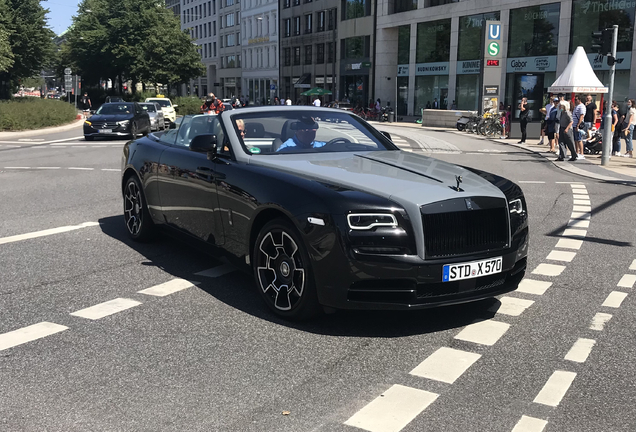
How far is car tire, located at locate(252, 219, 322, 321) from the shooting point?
5.02 metres

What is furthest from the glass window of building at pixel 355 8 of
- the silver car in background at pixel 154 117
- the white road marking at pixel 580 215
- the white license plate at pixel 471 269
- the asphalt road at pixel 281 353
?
the white license plate at pixel 471 269

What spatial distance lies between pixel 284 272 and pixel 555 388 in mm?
2020

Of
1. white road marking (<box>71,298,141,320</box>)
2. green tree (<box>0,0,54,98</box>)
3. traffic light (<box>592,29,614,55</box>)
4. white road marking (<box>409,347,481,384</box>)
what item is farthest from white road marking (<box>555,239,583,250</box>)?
green tree (<box>0,0,54,98</box>)

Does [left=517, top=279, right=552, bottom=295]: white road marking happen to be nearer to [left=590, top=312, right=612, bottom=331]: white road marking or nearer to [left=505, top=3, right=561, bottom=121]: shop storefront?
[left=590, top=312, right=612, bottom=331]: white road marking

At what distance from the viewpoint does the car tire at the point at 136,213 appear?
7.83 m

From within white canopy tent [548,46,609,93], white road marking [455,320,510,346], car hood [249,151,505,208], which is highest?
white canopy tent [548,46,609,93]

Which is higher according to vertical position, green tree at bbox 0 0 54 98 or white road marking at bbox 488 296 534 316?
green tree at bbox 0 0 54 98

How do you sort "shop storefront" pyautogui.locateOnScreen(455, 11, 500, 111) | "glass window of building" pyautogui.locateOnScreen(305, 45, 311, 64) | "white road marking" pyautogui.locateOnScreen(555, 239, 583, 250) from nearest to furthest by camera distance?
"white road marking" pyautogui.locateOnScreen(555, 239, 583, 250)
"shop storefront" pyautogui.locateOnScreen(455, 11, 500, 111)
"glass window of building" pyautogui.locateOnScreen(305, 45, 311, 64)

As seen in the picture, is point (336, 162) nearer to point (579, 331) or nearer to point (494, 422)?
point (579, 331)

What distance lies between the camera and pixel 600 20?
3841 centimetres

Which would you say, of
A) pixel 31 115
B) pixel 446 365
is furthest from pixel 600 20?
pixel 446 365

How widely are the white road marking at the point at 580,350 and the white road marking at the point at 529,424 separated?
3.38ft

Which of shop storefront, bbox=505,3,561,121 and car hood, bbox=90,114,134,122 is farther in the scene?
shop storefront, bbox=505,3,561,121

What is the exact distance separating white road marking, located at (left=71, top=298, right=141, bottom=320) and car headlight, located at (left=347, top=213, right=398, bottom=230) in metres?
2.04
